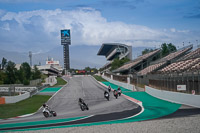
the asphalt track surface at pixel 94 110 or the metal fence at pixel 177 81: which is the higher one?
the metal fence at pixel 177 81

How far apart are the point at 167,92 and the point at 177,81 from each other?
2369 millimetres

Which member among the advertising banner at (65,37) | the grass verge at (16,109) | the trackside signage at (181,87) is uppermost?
the advertising banner at (65,37)

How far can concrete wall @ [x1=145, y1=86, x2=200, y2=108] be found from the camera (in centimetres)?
2070

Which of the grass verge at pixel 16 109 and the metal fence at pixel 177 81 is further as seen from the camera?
the grass verge at pixel 16 109

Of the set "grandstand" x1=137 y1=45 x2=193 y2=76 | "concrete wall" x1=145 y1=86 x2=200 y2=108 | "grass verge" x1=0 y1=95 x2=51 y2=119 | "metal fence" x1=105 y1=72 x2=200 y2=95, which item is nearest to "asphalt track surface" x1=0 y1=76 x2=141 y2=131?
"grass verge" x1=0 y1=95 x2=51 y2=119

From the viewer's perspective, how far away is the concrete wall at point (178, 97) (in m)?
20.7

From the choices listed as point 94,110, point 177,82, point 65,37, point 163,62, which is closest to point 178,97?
point 177,82

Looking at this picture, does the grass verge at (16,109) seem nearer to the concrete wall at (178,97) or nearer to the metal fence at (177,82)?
the concrete wall at (178,97)

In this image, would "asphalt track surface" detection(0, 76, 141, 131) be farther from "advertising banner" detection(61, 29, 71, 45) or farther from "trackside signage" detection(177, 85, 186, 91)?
"advertising banner" detection(61, 29, 71, 45)

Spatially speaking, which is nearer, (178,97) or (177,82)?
(178,97)

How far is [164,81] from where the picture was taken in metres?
28.8

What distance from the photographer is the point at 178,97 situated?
949 inches

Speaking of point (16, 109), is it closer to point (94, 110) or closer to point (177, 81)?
point (94, 110)

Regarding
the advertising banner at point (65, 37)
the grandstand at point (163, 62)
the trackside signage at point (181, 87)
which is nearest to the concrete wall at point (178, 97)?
the trackside signage at point (181, 87)
